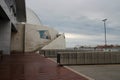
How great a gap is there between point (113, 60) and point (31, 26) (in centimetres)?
2891

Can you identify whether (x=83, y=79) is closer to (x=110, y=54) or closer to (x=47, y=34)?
(x=110, y=54)

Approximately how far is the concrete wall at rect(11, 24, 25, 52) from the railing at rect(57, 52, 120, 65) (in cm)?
2776

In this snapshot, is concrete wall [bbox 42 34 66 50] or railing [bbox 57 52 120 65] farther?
concrete wall [bbox 42 34 66 50]

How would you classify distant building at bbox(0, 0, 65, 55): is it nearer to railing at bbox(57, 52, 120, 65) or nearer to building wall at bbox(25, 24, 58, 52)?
building wall at bbox(25, 24, 58, 52)

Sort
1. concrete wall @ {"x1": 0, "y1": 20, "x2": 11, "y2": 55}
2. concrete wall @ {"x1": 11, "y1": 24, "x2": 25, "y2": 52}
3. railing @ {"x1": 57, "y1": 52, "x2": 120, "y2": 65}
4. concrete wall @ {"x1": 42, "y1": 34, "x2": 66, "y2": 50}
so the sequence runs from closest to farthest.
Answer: railing @ {"x1": 57, "y1": 52, "x2": 120, "y2": 65} < concrete wall @ {"x1": 0, "y1": 20, "x2": 11, "y2": 55} < concrete wall @ {"x1": 11, "y1": 24, "x2": 25, "y2": 52} < concrete wall @ {"x1": 42, "y1": 34, "x2": 66, "y2": 50}

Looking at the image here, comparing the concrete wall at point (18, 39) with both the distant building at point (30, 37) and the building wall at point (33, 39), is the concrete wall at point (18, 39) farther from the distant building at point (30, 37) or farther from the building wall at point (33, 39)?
the building wall at point (33, 39)

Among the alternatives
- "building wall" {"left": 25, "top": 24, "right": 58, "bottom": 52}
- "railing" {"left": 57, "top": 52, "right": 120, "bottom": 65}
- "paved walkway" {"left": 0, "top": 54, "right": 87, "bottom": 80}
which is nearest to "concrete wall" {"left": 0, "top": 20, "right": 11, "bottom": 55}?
"railing" {"left": 57, "top": 52, "right": 120, "bottom": 65}

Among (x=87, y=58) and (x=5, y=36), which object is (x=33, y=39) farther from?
(x=87, y=58)

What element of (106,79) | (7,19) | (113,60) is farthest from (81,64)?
(7,19)

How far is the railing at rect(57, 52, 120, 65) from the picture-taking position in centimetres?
1508

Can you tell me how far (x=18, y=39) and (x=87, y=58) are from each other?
28299 mm

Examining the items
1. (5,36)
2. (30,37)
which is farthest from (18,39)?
(5,36)

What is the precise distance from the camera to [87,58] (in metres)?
15.6

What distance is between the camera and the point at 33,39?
4322cm
